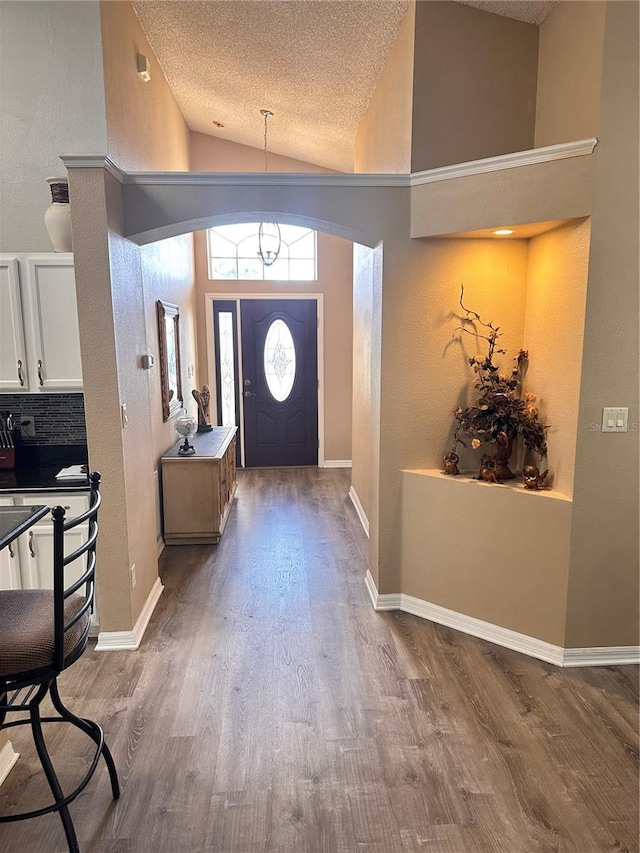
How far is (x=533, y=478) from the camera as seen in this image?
109 inches

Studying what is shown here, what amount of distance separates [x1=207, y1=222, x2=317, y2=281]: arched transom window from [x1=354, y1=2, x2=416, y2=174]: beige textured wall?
2248 mm

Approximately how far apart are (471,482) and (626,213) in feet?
4.81

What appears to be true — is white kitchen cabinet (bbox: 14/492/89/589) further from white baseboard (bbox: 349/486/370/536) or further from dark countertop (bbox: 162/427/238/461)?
white baseboard (bbox: 349/486/370/536)

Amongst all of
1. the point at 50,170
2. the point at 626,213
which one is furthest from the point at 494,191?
the point at 50,170

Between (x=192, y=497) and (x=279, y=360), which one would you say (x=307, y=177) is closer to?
(x=192, y=497)

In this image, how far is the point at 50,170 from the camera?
9.76 feet

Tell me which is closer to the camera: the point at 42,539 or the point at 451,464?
the point at 42,539

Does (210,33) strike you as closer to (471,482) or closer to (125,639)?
(471,482)

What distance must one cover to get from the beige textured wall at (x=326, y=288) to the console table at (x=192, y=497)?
2.43 m

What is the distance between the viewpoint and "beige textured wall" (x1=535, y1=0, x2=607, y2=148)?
238cm

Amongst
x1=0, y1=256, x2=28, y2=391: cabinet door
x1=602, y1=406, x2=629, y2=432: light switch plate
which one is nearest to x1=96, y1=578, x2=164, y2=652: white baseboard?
x1=0, y1=256, x2=28, y2=391: cabinet door

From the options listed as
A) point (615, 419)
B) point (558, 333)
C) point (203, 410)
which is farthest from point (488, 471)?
point (203, 410)

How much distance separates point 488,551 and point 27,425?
9.17 feet

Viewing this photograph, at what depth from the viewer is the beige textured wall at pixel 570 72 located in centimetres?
238
